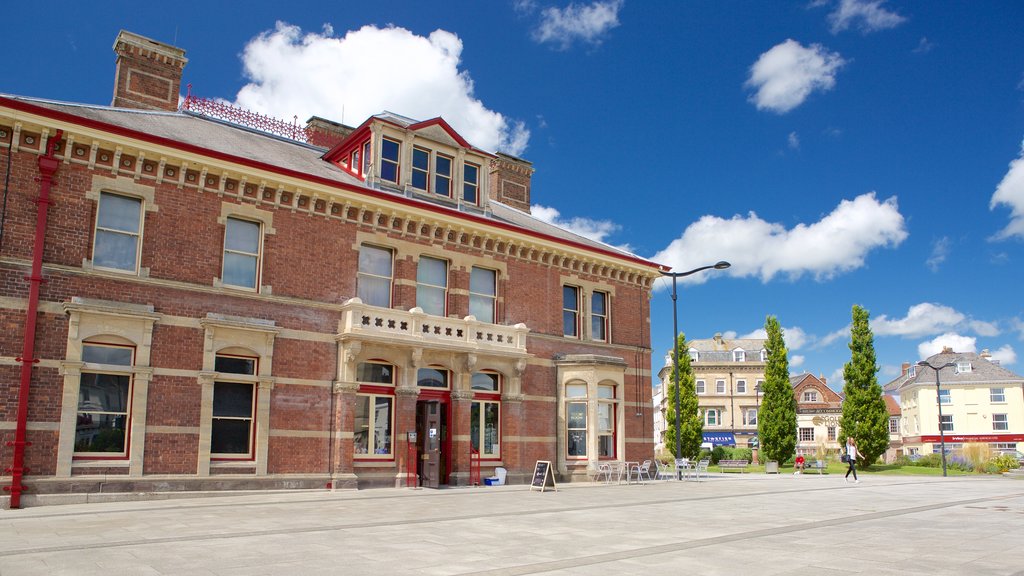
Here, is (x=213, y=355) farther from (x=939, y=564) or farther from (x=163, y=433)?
(x=939, y=564)

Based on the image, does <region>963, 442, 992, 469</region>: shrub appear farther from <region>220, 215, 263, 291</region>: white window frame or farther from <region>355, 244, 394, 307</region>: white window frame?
<region>220, 215, 263, 291</region>: white window frame

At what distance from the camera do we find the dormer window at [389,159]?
2398 centimetres

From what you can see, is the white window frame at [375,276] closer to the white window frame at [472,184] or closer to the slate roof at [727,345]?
the white window frame at [472,184]

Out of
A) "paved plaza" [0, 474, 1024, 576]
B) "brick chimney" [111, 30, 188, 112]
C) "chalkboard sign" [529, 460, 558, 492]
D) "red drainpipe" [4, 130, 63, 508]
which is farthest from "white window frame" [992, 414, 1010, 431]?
"red drainpipe" [4, 130, 63, 508]

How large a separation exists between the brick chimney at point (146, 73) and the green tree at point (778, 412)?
37866mm

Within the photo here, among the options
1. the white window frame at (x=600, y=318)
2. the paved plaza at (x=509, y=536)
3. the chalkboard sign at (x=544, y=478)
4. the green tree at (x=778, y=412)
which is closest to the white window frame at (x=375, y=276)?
the paved plaza at (x=509, y=536)

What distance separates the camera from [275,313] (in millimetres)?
20328

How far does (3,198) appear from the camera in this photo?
55.7 ft

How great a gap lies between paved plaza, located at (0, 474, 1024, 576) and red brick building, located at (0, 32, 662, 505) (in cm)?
184

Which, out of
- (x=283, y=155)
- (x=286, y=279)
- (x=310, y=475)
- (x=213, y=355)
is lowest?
(x=310, y=475)

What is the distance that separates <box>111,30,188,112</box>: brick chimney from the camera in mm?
24875

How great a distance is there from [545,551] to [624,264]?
19.9 meters

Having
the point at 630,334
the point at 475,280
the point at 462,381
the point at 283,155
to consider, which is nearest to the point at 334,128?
the point at 283,155

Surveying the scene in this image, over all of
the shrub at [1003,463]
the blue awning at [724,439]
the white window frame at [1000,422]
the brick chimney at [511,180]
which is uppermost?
the brick chimney at [511,180]
